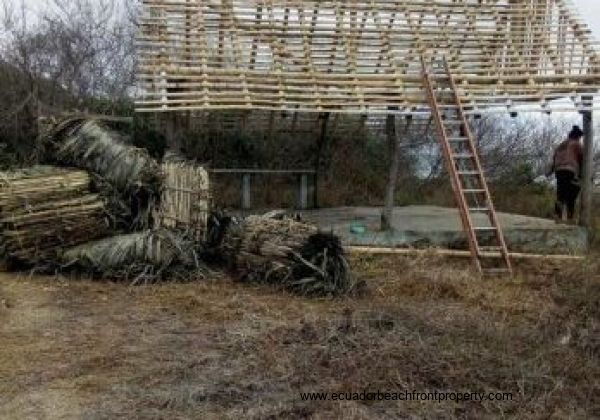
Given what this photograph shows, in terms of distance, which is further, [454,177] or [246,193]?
[246,193]

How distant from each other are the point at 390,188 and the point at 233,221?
9.69 ft

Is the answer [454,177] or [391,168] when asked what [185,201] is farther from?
[391,168]

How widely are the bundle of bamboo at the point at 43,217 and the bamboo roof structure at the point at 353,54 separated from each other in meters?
1.75

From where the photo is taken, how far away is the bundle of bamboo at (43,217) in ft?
29.8

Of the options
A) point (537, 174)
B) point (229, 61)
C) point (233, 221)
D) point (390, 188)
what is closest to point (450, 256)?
point (390, 188)

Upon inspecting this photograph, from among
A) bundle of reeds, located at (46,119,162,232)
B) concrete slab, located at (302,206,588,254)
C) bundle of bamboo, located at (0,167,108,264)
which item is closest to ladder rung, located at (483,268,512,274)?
concrete slab, located at (302,206,588,254)

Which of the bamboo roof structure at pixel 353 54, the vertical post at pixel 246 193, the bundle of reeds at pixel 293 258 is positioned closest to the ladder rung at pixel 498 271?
the bundle of reeds at pixel 293 258

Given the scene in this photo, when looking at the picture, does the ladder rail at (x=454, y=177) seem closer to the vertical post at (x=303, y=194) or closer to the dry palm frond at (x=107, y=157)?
the dry palm frond at (x=107, y=157)

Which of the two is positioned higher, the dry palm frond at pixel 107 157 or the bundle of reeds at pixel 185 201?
the dry palm frond at pixel 107 157

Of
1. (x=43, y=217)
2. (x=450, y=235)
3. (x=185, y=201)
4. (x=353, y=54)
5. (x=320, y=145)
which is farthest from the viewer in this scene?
(x=320, y=145)

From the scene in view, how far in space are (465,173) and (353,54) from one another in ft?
9.19

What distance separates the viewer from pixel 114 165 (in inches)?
387

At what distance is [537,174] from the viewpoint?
20672 mm

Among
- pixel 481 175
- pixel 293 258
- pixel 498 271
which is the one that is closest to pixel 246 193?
pixel 481 175
